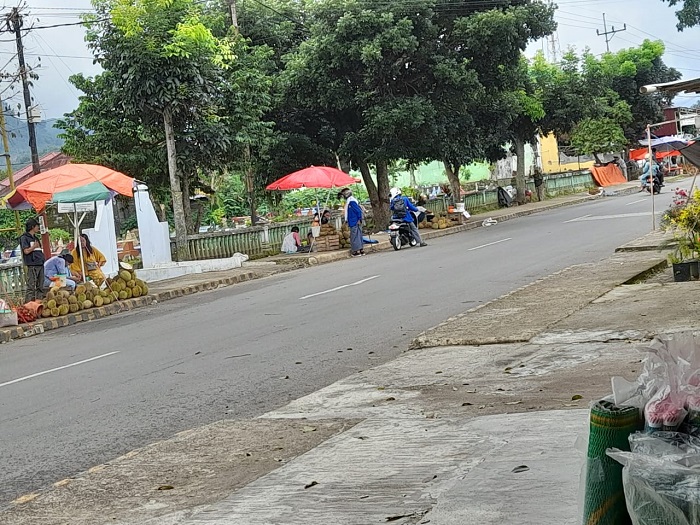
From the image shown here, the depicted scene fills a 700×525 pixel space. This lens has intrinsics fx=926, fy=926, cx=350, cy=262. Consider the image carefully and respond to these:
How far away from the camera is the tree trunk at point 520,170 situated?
4575cm

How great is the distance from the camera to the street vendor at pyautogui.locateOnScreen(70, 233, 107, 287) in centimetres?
1997

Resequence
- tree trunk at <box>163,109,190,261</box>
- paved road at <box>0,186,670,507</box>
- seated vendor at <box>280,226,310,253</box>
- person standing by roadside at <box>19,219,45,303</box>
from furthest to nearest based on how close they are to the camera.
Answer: seated vendor at <box>280,226,310,253</box> → tree trunk at <box>163,109,190,261</box> → person standing by roadside at <box>19,219,45,303</box> → paved road at <box>0,186,670,507</box>

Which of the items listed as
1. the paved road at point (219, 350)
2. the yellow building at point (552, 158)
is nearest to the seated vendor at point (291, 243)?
the paved road at point (219, 350)

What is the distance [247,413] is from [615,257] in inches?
425

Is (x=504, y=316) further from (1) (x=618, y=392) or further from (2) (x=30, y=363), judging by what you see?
(1) (x=618, y=392)

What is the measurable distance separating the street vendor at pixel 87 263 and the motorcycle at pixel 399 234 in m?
9.16

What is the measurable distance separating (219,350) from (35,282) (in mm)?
9167

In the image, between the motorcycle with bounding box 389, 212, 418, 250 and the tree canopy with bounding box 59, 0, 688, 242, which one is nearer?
the tree canopy with bounding box 59, 0, 688, 242

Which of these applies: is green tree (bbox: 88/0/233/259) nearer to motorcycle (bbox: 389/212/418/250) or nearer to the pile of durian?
motorcycle (bbox: 389/212/418/250)

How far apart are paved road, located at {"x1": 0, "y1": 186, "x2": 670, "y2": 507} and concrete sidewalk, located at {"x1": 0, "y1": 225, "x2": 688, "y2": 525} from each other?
64 cm

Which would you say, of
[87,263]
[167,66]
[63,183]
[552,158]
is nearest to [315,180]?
[167,66]

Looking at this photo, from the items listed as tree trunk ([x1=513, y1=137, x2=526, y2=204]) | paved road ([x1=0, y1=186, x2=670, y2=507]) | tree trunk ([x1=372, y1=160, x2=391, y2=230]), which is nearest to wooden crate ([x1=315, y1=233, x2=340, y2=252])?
tree trunk ([x1=372, y1=160, x2=391, y2=230])

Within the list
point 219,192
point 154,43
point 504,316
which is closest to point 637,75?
point 219,192

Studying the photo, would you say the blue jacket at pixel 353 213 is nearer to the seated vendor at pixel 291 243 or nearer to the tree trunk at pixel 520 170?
the seated vendor at pixel 291 243
